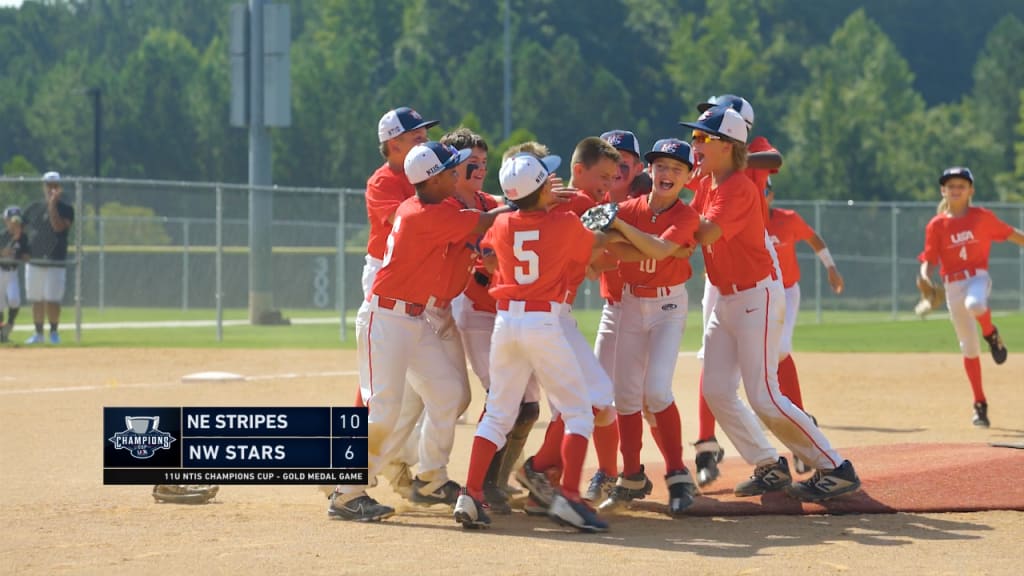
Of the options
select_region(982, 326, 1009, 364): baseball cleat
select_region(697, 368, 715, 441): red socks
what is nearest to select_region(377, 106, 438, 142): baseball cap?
select_region(697, 368, 715, 441): red socks

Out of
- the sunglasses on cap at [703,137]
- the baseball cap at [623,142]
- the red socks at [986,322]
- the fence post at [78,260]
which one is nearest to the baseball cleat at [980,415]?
the red socks at [986,322]

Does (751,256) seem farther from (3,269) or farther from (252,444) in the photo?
(3,269)

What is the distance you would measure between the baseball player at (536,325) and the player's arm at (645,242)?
0.12m

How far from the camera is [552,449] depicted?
8273mm

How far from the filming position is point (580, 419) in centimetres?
745

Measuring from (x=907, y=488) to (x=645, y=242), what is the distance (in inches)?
87.0

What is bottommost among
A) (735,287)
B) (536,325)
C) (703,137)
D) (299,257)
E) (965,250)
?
(536,325)

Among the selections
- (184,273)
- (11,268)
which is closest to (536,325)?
(11,268)

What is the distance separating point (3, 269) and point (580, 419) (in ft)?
47.5

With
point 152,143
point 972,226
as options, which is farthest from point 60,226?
point 152,143

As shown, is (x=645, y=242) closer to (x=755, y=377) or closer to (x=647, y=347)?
(x=647, y=347)

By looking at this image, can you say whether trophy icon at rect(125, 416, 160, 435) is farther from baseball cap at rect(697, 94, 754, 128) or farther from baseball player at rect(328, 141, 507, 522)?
baseball cap at rect(697, 94, 754, 128)

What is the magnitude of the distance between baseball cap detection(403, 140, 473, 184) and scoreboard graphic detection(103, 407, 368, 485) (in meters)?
1.33

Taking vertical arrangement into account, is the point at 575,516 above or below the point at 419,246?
below
